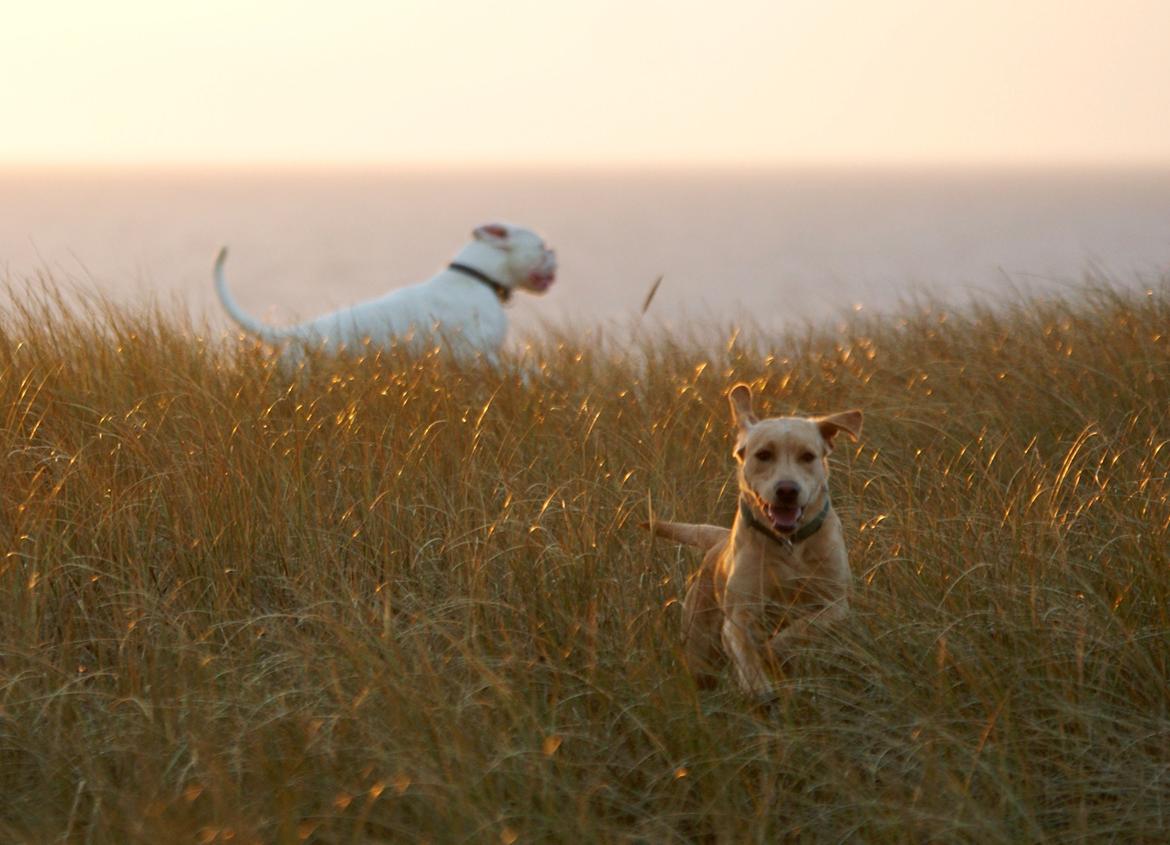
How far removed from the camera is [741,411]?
12.7ft

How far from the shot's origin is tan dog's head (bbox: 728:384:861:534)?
3.43 meters

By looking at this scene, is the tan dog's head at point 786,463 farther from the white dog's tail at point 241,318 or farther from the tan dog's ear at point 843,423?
the white dog's tail at point 241,318

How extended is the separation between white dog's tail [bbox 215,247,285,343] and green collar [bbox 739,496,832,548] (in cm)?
364

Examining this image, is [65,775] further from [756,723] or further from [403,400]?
[403,400]

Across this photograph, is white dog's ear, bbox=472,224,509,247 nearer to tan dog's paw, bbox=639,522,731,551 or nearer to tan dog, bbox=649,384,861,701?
tan dog's paw, bbox=639,522,731,551

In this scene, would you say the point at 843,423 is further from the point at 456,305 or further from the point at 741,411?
the point at 456,305

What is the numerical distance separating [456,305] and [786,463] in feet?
14.7

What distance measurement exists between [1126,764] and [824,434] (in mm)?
1177

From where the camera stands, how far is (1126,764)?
9.34 feet

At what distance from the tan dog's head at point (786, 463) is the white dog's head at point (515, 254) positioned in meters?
4.49

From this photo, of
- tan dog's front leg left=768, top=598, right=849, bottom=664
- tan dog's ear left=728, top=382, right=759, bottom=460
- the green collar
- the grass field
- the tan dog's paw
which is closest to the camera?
the grass field

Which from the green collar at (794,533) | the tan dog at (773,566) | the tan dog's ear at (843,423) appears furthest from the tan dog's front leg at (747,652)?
the tan dog's ear at (843,423)

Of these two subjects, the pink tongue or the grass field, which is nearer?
the grass field

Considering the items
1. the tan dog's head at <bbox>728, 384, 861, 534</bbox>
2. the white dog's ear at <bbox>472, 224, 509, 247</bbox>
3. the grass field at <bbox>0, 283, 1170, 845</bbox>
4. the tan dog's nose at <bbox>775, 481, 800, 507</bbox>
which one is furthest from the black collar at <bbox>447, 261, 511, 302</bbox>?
the tan dog's nose at <bbox>775, 481, 800, 507</bbox>
